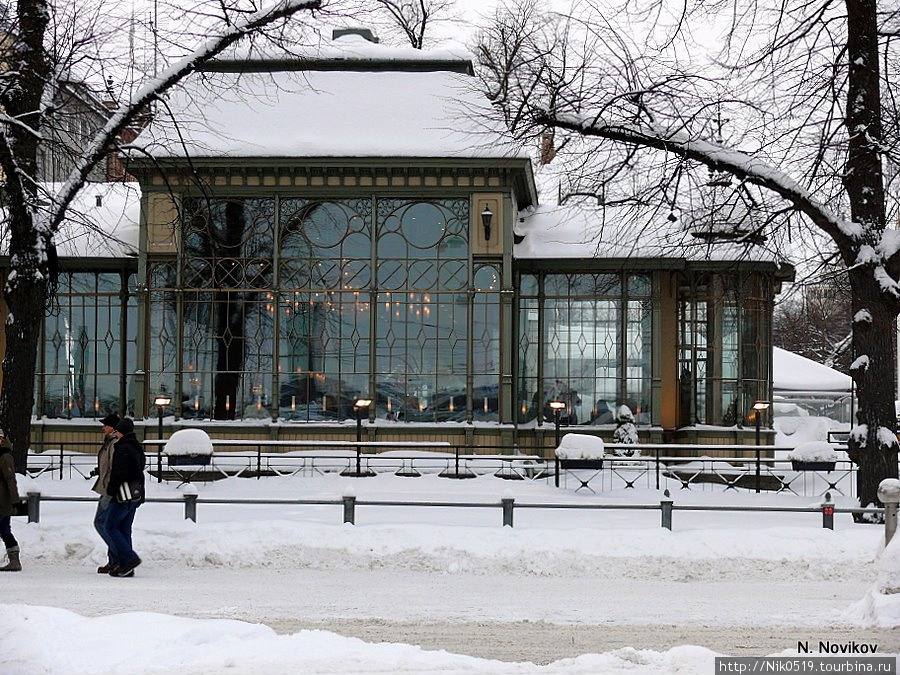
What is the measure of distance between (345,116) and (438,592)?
54.4 feet

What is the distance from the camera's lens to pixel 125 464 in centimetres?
1301

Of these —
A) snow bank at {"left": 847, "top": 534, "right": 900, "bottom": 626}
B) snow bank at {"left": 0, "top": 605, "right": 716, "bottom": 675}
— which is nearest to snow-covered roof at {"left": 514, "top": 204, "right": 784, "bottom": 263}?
snow bank at {"left": 847, "top": 534, "right": 900, "bottom": 626}

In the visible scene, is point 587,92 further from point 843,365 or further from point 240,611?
point 843,365

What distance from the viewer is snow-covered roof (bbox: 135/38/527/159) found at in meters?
25.0

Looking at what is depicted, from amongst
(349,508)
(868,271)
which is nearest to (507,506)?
(349,508)

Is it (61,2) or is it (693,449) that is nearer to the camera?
(61,2)

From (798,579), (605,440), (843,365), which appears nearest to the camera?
(798,579)

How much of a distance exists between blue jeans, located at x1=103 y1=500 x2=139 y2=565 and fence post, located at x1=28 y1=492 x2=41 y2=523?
123 inches

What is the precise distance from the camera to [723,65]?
48.8 ft

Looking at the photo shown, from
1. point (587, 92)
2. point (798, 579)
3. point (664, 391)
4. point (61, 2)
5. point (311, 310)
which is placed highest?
point (61, 2)

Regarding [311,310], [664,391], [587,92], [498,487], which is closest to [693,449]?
[664,391]

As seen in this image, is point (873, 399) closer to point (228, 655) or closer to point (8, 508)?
point (228, 655)

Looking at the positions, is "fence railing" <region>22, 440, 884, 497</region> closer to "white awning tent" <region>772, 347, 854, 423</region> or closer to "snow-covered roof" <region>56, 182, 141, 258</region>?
"snow-covered roof" <region>56, 182, 141, 258</region>

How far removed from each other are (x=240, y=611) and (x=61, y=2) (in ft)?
36.0
